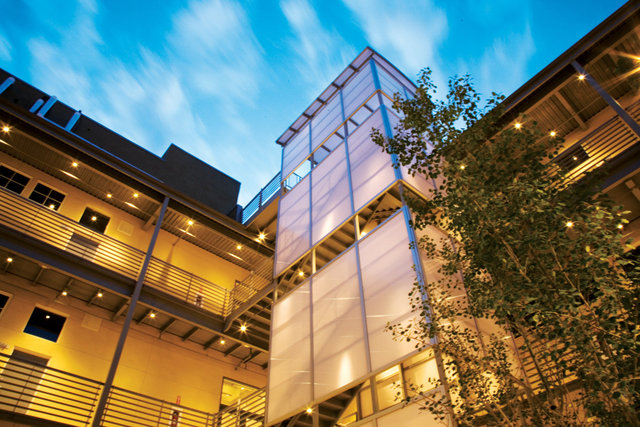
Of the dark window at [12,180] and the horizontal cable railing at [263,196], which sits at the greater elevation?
the horizontal cable railing at [263,196]

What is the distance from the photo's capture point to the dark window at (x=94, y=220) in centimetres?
1625

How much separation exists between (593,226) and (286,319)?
29.0ft

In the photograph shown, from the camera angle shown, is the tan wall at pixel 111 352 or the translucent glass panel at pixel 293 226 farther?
the translucent glass panel at pixel 293 226

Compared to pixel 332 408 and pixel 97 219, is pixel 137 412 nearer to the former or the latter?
pixel 332 408

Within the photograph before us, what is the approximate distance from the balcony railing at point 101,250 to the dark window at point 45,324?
82.1 inches

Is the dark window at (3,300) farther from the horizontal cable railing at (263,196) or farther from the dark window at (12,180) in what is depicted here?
the horizontal cable railing at (263,196)

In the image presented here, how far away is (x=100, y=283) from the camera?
524 inches

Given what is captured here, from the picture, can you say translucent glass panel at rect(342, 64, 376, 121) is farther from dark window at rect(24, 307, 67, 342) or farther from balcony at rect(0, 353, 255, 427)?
dark window at rect(24, 307, 67, 342)

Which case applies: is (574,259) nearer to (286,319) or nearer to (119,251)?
(286,319)

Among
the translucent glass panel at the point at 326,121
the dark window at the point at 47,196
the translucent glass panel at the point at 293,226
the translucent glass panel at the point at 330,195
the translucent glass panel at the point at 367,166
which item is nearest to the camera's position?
the translucent glass panel at the point at 367,166

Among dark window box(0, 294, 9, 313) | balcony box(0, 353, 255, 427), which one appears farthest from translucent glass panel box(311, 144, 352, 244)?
dark window box(0, 294, 9, 313)

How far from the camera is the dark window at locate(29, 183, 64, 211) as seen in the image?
607 inches

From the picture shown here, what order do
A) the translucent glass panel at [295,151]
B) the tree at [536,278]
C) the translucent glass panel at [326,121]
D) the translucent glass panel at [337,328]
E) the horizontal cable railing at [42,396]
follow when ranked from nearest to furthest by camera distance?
the tree at [536,278] → the translucent glass panel at [337,328] → the horizontal cable railing at [42,396] → the translucent glass panel at [326,121] → the translucent glass panel at [295,151]

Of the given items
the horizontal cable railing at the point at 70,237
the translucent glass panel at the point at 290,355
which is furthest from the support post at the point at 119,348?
the translucent glass panel at the point at 290,355
